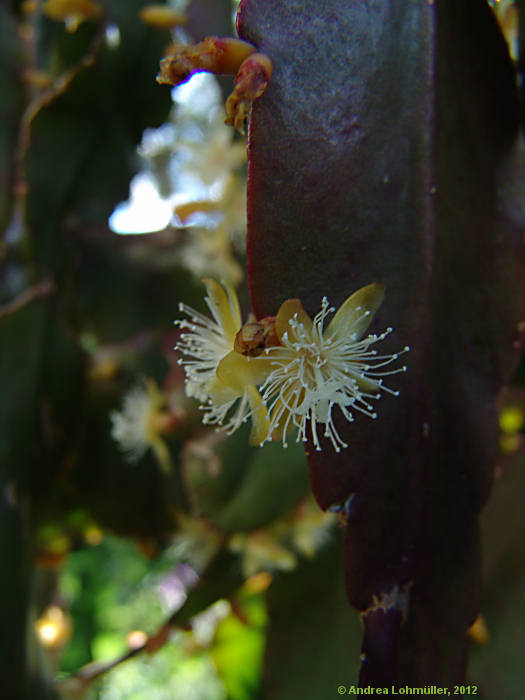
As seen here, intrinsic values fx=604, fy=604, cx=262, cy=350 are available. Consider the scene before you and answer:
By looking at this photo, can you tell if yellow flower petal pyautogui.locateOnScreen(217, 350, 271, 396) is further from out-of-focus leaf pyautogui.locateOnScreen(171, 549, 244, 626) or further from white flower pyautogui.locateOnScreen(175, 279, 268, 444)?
out-of-focus leaf pyautogui.locateOnScreen(171, 549, 244, 626)

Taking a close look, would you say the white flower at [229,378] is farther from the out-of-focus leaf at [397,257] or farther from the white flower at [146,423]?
the white flower at [146,423]

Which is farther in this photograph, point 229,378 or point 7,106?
point 7,106

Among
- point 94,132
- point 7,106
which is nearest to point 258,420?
point 94,132

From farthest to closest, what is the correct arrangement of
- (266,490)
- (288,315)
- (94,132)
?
(94,132)
(266,490)
(288,315)

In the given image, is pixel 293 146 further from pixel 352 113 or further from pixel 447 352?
pixel 447 352

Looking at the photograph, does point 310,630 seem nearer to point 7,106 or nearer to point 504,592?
point 504,592

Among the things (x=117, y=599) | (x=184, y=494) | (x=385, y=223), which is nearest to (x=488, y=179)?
(x=385, y=223)

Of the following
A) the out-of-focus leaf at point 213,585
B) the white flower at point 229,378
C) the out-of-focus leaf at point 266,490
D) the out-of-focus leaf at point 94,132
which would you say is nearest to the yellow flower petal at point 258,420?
the white flower at point 229,378
